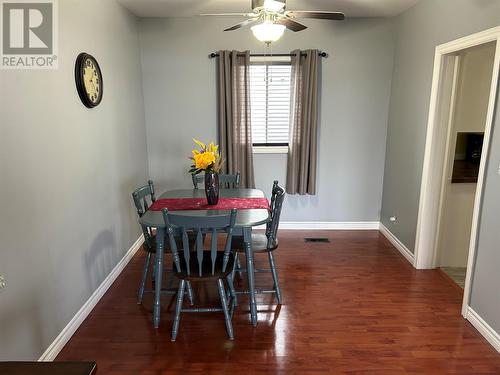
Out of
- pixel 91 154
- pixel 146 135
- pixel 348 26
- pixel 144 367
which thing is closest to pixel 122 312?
pixel 144 367

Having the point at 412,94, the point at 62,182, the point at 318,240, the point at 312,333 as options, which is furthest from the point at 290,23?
the point at 318,240

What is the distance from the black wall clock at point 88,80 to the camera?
251cm

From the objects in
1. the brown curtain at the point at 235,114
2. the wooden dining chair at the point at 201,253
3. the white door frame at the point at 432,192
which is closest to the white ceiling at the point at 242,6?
the brown curtain at the point at 235,114

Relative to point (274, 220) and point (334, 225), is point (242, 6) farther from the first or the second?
point (334, 225)

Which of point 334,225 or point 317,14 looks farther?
point 334,225

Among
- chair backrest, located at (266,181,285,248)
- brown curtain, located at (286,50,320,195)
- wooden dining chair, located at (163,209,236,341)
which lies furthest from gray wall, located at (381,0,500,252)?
wooden dining chair, located at (163,209,236,341)

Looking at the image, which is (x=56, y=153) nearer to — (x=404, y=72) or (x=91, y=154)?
(x=91, y=154)

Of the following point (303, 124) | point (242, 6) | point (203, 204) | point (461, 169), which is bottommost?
point (203, 204)

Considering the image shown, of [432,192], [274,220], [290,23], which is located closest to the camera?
[290,23]

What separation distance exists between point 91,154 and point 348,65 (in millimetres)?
3008

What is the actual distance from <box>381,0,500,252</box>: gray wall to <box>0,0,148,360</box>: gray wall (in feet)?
9.51

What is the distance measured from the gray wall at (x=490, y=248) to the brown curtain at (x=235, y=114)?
8.10ft

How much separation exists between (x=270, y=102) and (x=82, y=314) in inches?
117

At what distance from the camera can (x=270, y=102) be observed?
13.8 feet
